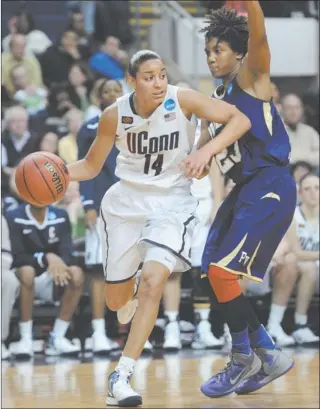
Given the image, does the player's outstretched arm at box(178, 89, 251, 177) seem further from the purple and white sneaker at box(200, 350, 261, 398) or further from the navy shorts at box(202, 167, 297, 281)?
the purple and white sneaker at box(200, 350, 261, 398)

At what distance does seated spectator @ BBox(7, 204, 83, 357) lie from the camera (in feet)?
29.6

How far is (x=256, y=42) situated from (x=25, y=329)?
410cm

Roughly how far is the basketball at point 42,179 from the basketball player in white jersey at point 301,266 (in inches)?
160

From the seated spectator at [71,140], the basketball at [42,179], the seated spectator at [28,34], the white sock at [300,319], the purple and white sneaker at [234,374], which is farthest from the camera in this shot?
the seated spectator at [28,34]

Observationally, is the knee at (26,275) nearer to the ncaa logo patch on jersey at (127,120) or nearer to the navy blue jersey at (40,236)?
the navy blue jersey at (40,236)

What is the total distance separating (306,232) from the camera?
32.9ft

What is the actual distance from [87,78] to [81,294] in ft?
11.6

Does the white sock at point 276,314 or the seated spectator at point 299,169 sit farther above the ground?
the seated spectator at point 299,169

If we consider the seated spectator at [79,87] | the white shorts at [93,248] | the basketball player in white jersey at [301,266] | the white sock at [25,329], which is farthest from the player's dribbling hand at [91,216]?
the seated spectator at [79,87]

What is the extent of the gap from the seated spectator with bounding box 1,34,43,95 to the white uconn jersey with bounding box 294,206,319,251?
11.9 feet

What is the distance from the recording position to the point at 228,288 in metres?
6.14

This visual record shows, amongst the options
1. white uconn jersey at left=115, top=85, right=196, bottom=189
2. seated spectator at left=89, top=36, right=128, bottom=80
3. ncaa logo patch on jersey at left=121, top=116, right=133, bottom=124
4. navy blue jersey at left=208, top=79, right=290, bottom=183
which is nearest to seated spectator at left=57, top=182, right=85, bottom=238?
seated spectator at left=89, top=36, right=128, bottom=80

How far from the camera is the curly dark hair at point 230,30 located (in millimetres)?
5949

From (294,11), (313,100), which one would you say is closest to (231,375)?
(313,100)
